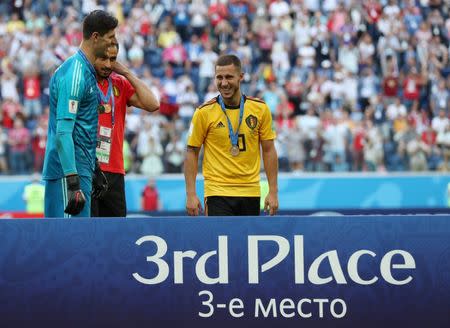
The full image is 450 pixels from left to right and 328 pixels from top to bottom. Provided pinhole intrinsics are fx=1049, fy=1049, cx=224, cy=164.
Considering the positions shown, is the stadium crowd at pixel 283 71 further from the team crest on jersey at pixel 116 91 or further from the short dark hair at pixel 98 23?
the short dark hair at pixel 98 23

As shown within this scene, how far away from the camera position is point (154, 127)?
65.1ft

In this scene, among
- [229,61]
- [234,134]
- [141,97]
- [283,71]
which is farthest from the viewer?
[283,71]

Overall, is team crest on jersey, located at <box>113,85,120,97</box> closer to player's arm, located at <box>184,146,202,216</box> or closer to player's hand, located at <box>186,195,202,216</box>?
player's arm, located at <box>184,146,202,216</box>

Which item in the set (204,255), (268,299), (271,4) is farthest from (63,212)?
(271,4)

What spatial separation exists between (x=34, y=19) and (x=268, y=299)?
17421 mm

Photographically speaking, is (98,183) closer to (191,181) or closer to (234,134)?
(191,181)

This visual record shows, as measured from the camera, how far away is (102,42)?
6.93 metres

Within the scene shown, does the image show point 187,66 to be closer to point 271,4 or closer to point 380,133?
point 271,4

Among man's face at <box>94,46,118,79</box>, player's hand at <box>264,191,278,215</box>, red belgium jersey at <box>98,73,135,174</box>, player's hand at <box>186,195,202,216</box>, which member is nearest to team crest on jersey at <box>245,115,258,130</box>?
player's hand at <box>264,191,278,215</box>

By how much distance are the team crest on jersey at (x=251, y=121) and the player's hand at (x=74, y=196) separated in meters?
1.76

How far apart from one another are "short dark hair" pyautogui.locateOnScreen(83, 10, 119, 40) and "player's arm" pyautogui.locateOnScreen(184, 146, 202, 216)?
1.44 meters

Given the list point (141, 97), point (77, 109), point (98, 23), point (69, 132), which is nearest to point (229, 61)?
point (141, 97)

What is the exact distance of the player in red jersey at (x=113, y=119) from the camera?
7066 mm

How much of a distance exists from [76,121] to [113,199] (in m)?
0.70
